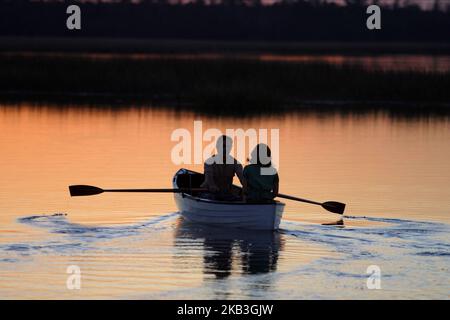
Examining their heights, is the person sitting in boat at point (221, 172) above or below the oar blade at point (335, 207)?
above

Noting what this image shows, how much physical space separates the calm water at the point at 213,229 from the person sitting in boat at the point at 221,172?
0.51 m

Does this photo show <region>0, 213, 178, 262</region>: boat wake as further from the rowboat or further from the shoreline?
the shoreline

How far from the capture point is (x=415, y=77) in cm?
3706

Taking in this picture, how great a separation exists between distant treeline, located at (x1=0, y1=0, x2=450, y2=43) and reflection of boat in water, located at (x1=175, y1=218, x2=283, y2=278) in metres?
69.4

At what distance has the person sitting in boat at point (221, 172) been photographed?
54.6ft

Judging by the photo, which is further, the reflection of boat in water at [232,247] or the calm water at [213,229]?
the reflection of boat in water at [232,247]

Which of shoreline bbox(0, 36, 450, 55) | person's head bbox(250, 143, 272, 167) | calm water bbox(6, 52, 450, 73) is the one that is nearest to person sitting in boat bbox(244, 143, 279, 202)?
person's head bbox(250, 143, 272, 167)

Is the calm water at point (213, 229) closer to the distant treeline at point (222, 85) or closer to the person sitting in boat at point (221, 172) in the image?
the person sitting in boat at point (221, 172)

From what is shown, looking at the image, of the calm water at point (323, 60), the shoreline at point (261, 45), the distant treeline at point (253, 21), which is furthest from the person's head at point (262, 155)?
the distant treeline at point (253, 21)

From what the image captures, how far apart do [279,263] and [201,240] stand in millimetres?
1694

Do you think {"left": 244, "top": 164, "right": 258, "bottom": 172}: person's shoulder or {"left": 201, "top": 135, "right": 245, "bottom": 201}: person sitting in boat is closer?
{"left": 244, "top": 164, "right": 258, "bottom": 172}: person's shoulder

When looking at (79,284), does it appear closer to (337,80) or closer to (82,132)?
(82,132)

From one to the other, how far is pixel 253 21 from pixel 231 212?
2827 inches

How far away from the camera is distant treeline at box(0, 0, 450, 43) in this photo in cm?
8588
